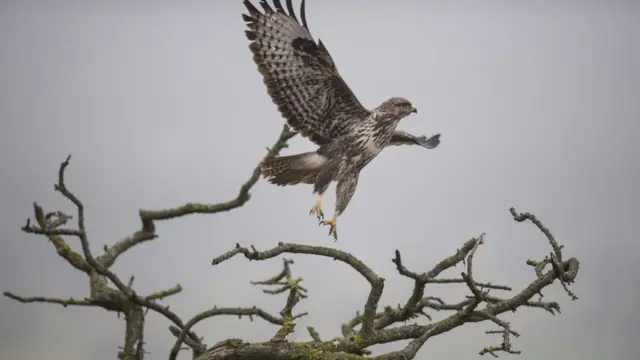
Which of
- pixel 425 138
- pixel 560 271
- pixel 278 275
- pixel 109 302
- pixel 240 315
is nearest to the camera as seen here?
pixel 560 271

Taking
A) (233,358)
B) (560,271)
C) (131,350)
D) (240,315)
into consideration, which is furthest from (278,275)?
(560,271)

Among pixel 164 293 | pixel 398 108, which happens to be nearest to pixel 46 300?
pixel 164 293

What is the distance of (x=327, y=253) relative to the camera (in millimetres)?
4418

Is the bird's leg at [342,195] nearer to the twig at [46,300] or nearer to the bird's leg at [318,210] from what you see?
the bird's leg at [318,210]

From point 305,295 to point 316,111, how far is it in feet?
4.54

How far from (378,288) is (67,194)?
2.11m

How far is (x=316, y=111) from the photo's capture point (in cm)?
477

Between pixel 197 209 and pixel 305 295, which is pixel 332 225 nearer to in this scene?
pixel 305 295

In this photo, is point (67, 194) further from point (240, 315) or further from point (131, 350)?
point (131, 350)

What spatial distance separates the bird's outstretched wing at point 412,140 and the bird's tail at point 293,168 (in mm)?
522

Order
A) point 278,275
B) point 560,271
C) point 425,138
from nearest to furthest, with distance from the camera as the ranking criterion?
point 560,271
point 425,138
point 278,275

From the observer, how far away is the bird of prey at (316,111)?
4.45m

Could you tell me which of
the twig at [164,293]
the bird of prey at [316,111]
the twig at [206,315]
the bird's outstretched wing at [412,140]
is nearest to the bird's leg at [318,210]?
the bird of prey at [316,111]

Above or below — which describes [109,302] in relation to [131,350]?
above
